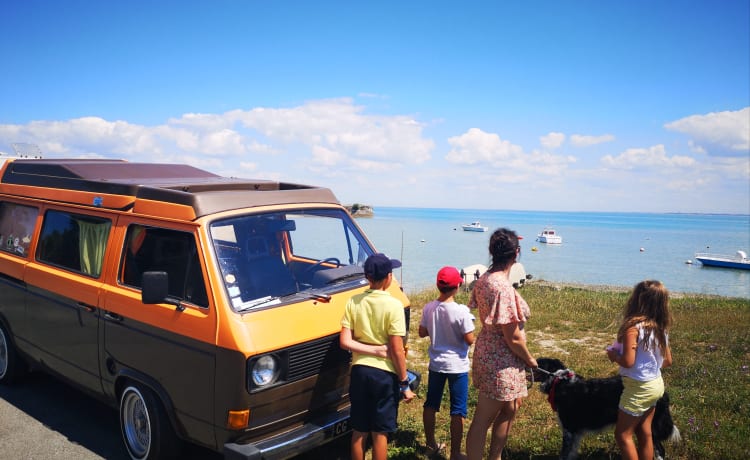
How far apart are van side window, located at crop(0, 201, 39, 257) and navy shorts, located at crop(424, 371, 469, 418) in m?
5.13

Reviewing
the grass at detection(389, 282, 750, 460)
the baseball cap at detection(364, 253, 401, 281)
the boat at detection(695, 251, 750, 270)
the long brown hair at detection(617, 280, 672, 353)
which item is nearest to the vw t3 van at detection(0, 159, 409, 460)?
the baseball cap at detection(364, 253, 401, 281)

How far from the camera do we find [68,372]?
5.63 metres

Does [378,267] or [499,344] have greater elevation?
[378,267]

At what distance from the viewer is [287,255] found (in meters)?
5.44

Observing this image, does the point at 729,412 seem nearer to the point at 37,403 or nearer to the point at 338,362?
the point at 338,362

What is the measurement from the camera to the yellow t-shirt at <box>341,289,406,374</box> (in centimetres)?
405

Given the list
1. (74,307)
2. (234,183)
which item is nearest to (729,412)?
(234,183)

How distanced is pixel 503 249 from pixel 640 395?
1.53 metres

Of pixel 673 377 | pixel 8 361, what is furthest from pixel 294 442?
pixel 673 377

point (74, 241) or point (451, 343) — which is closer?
point (451, 343)

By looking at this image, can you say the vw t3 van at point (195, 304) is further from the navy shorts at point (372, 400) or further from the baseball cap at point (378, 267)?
the baseball cap at point (378, 267)

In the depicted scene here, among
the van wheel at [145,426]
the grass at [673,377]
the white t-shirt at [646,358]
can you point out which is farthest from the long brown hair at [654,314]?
the van wheel at [145,426]

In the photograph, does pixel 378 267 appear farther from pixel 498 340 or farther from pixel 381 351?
pixel 498 340

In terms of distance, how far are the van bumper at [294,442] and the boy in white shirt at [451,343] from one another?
2.88 ft
